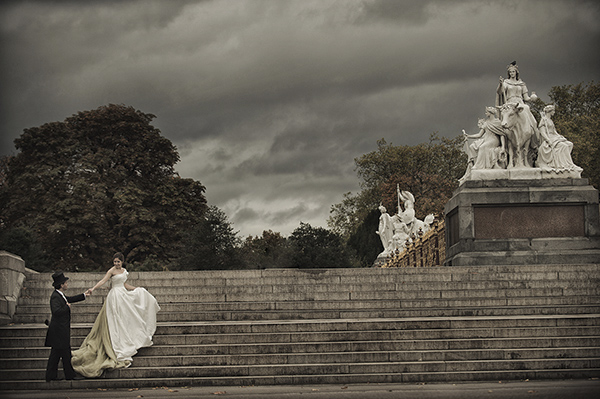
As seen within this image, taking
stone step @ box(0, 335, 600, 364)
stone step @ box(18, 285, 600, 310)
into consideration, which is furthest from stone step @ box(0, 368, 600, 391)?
stone step @ box(18, 285, 600, 310)

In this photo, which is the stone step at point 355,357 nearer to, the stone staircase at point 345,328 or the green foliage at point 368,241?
the stone staircase at point 345,328

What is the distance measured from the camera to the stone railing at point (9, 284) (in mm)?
14051

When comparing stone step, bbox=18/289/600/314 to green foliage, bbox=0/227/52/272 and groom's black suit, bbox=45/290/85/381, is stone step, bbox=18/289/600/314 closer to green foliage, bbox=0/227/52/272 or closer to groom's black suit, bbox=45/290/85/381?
groom's black suit, bbox=45/290/85/381

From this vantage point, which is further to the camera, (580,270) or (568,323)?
(580,270)

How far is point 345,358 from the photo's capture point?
1128cm

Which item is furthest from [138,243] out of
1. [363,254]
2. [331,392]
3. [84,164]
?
[331,392]

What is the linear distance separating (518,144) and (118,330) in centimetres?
1294

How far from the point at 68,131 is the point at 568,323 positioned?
1361 inches

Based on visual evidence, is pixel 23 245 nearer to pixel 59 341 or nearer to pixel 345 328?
pixel 59 341

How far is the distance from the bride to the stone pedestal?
965 cm

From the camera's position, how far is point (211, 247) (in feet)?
103

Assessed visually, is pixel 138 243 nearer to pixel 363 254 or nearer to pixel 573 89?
pixel 363 254

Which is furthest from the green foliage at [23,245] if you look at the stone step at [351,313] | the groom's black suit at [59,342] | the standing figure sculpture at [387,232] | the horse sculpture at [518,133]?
the standing figure sculpture at [387,232]

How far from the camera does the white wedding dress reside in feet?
37.0
